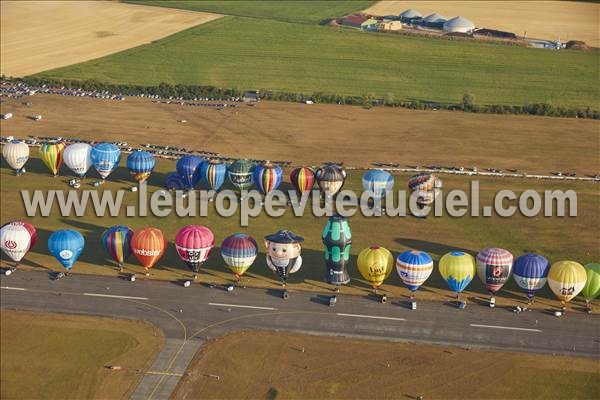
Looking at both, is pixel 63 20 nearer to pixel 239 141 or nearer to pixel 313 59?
pixel 313 59

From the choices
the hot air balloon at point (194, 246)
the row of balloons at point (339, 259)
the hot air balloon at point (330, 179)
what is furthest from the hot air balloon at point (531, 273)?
the hot air balloon at point (194, 246)

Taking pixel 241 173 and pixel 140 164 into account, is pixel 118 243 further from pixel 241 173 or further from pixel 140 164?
pixel 140 164

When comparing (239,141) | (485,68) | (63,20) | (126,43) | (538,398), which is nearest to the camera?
(538,398)

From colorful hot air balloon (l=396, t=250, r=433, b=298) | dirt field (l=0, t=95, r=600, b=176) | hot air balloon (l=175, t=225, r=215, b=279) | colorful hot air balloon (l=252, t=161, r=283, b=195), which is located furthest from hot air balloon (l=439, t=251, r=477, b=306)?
dirt field (l=0, t=95, r=600, b=176)

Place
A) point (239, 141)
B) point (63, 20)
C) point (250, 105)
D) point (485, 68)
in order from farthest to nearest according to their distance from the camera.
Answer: point (63, 20) < point (485, 68) < point (250, 105) < point (239, 141)

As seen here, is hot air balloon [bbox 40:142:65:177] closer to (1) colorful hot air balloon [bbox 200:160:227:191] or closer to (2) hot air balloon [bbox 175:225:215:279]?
(1) colorful hot air balloon [bbox 200:160:227:191]

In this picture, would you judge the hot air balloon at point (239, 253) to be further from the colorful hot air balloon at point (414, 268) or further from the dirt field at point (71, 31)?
the dirt field at point (71, 31)

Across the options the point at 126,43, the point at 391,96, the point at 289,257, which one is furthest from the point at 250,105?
the point at 289,257
